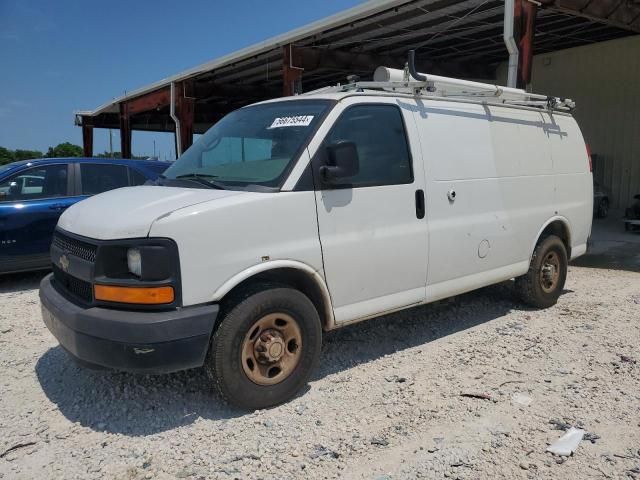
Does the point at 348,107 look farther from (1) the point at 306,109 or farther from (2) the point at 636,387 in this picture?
(2) the point at 636,387

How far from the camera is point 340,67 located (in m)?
13.8

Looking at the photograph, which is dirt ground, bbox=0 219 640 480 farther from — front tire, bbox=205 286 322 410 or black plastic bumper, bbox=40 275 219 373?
black plastic bumper, bbox=40 275 219 373

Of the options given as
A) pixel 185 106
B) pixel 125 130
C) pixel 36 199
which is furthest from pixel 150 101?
pixel 36 199

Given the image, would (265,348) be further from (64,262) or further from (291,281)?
(64,262)

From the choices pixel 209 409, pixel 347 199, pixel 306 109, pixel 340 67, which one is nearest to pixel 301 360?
pixel 209 409

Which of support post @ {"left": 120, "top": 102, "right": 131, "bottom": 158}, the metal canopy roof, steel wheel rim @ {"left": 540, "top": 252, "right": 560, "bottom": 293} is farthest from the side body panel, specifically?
support post @ {"left": 120, "top": 102, "right": 131, "bottom": 158}

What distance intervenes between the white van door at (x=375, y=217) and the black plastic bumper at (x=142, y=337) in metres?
0.97

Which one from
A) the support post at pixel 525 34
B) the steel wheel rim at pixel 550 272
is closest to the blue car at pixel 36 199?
the steel wheel rim at pixel 550 272

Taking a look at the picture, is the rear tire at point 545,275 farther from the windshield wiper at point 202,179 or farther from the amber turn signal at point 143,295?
the amber turn signal at point 143,295

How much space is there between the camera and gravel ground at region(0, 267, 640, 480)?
2805 millimetres

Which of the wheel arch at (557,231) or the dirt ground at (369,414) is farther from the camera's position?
the wheel arch at (557,231)

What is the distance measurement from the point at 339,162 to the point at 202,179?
1.00m

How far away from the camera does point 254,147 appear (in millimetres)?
3805

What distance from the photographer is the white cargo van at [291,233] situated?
9.82 feet
